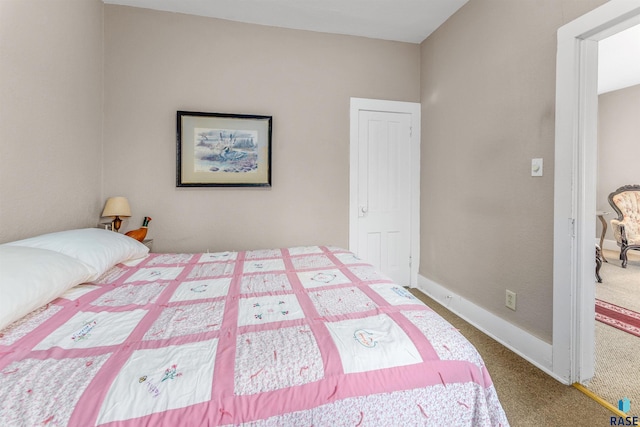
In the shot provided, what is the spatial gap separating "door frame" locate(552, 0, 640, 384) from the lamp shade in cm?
312

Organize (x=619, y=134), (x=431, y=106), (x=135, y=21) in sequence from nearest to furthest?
(x=135, y=21)
(x=431, y=106)
(x=619, y=134)

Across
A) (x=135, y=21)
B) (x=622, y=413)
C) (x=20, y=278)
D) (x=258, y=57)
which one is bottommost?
(x=622, y=413)

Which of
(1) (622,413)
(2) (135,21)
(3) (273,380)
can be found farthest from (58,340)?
(2) (135,21)

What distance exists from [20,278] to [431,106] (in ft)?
10.8

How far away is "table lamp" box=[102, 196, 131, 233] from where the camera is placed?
2.39 m

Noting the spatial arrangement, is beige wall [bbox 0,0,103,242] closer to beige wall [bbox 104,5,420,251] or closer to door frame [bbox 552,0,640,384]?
beige wall [bbox 104,5,420,251]

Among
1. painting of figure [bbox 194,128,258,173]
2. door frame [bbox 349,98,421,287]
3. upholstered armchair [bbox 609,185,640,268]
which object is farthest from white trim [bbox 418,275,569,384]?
upholstered armchair [bbox 609,185,640,268]

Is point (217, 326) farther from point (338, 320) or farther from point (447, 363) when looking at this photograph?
point (447, 363)

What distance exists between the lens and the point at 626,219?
422 centimetres

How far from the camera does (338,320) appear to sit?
3.65 feet

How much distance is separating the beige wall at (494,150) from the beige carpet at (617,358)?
0.35m

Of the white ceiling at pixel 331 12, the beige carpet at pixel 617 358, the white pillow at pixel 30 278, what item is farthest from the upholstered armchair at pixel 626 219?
the white pillow at pixel 30 278

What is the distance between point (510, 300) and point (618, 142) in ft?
16.8

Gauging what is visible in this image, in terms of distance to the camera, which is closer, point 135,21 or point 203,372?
point 203,372
